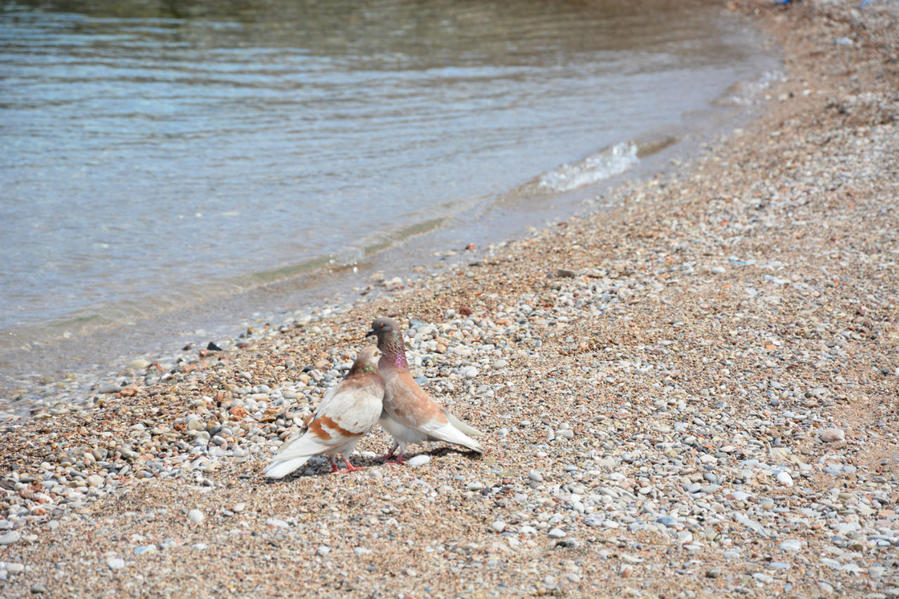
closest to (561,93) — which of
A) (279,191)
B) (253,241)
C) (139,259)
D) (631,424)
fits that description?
(279,191)

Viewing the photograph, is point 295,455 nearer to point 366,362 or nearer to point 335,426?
point 335,426

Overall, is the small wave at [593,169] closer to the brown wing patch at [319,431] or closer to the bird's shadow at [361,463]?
the bird's shadow at [361,463]

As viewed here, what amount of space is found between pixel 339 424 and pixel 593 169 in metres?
12.4

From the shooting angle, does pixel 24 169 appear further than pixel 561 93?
No

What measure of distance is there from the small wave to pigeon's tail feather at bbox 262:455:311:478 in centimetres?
1114

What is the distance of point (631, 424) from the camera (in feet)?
21.6

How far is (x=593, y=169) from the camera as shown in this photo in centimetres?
1691

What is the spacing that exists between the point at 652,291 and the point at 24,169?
12.4 m

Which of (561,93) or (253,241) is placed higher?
(561,93)

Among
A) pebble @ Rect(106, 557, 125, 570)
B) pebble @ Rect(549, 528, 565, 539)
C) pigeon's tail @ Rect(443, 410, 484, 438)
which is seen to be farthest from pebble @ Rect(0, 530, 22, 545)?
pebble @ Rect(549, 528, 565, 539)

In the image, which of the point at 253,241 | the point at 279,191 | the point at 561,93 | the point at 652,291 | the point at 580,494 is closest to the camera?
the point at 580,494

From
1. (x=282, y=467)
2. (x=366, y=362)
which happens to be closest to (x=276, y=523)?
(x=282, y=467)

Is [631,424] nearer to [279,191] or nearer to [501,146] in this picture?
[279,191]

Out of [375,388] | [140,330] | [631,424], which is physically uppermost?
[375,388]
